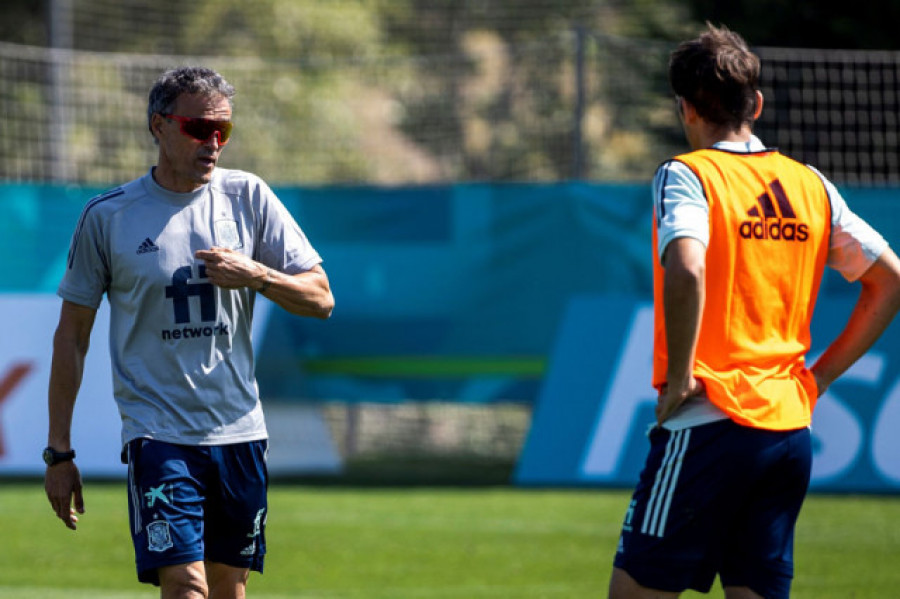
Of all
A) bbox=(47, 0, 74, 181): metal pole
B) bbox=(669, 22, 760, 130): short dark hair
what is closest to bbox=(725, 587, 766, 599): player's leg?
bbox=(669, 22, 760, 130): short dark hair

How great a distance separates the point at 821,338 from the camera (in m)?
11.0

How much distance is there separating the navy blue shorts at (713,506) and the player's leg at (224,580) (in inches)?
56.7

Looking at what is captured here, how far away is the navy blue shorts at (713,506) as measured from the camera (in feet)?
13.2

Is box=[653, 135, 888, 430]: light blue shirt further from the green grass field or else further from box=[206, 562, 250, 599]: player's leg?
the green grass field

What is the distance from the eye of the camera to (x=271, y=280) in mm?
4629

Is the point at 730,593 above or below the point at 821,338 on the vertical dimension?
above

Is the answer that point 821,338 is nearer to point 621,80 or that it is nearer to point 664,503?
point 621,80

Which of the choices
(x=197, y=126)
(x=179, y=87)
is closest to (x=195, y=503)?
(x=197, y=126)

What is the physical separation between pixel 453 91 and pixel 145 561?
1710 centimetres

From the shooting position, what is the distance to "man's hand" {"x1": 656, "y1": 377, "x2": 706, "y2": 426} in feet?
13.1

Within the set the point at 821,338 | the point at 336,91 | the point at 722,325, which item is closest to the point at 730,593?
the point at 722,325

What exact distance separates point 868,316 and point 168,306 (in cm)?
231

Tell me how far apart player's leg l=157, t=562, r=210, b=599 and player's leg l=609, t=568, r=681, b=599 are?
1386mm

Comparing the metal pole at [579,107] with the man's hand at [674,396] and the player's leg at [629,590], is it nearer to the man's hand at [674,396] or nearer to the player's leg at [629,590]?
the man's hand at [674,396]
